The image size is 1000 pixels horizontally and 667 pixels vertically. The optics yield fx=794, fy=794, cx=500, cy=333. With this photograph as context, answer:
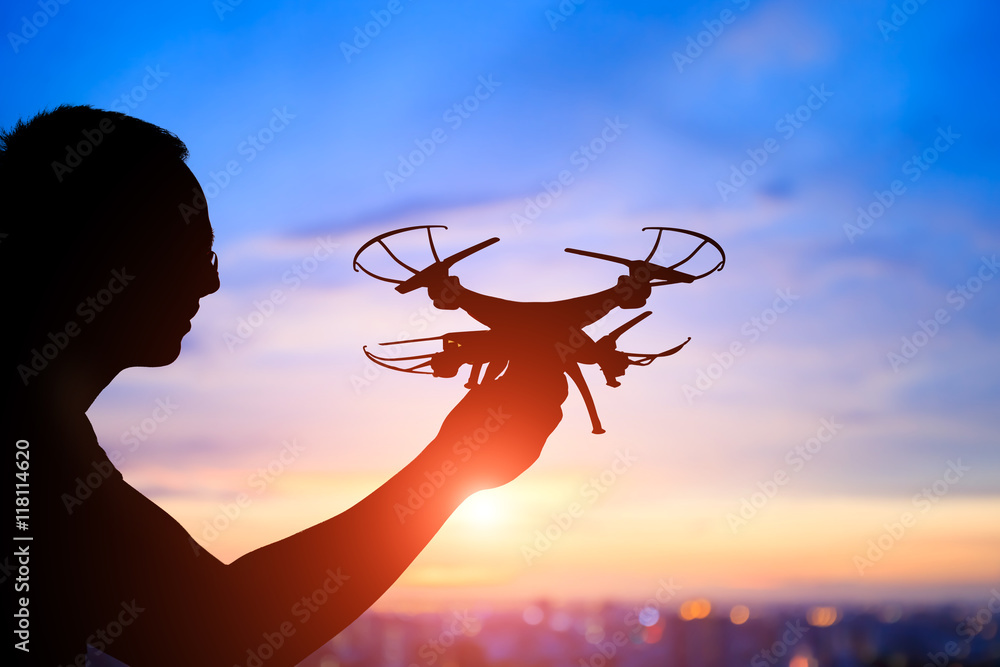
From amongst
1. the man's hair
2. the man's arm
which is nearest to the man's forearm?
the man's arm

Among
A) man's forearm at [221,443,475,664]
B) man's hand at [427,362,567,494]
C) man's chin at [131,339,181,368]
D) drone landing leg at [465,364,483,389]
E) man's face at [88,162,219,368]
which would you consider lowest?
man's forearm at [221,443,475,664]

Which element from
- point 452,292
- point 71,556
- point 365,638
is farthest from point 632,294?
point 365,638

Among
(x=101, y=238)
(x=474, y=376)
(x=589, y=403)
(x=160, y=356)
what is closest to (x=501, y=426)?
(x=474, y=376)

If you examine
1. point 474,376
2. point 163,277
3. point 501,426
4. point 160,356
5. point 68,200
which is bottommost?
point 501,426

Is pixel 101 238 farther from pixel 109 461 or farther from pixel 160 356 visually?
pixel 109 461

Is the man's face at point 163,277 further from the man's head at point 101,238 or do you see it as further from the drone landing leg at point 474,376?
the drone landing leg at point 474,376

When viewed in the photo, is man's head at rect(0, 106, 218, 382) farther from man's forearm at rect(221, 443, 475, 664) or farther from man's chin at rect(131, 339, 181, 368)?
man's forearm at rect(221, 443, 475, 664)
